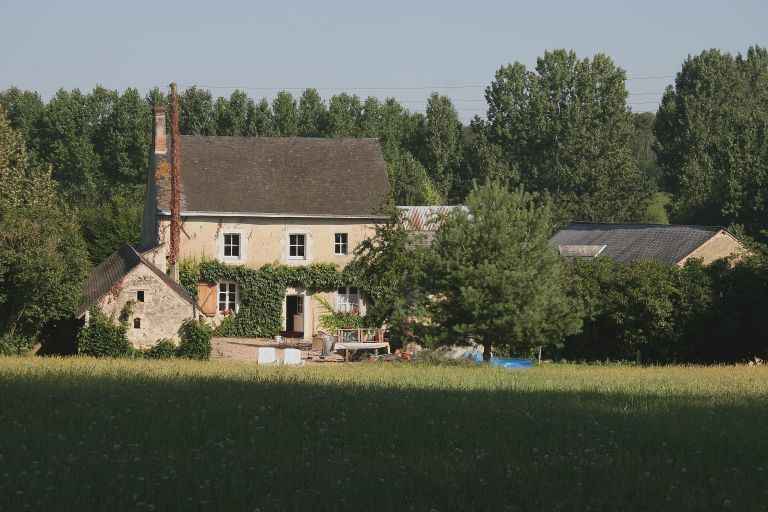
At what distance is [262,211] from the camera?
152ft

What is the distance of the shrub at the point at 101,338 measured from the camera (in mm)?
36312

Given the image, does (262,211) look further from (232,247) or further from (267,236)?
(232,247)

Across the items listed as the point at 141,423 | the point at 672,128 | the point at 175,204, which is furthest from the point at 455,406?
the point at 672,128

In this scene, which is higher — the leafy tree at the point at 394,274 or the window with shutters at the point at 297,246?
the window with shutters at the point at 297,246

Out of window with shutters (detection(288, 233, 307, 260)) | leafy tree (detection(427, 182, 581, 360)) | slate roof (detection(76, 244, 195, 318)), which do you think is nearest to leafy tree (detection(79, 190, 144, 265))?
window with shutters (detection(288, 233, 307, 260))

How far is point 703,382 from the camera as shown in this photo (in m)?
24.0

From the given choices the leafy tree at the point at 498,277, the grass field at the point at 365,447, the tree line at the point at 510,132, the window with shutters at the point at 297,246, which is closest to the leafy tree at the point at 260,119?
the tree line at the point at 510,132

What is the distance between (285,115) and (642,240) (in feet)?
127

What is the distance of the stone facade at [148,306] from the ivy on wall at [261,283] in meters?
7.72

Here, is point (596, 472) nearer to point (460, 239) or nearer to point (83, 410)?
point (83, 410)

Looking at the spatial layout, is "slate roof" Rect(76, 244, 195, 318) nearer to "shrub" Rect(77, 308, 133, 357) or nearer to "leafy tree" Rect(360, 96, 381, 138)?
"shrub" Rect(77, 308, 133, 357)

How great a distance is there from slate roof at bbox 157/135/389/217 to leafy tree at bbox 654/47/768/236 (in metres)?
23.0

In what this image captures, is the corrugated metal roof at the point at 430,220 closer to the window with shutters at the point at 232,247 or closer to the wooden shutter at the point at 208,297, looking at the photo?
the window with shutters at the point at 232,247

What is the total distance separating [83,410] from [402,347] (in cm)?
2495
